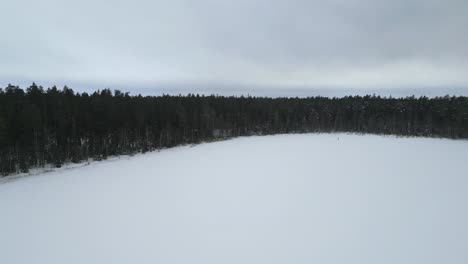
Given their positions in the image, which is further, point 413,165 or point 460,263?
point 413,165

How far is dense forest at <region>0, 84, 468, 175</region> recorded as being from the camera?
31594mm

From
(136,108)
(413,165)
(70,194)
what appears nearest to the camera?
(70,194)

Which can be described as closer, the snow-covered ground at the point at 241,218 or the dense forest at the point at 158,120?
the snow-covered ground at the point at 241,218

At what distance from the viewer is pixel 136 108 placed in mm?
45250

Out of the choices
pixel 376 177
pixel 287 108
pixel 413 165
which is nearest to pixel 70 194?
pixel 376 177

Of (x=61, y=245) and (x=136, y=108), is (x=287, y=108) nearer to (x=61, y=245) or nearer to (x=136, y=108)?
(x=136, y=108)

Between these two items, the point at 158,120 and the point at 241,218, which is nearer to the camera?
the point at 241,218

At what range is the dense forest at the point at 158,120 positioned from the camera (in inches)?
1244

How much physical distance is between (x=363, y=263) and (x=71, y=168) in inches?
1358

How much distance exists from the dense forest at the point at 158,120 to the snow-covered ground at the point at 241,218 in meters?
10.5

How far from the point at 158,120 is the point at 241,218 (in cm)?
4147

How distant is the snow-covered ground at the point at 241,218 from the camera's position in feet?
30.7

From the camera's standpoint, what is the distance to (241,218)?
12586 mm

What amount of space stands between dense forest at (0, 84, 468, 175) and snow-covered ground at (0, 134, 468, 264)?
415 inches
